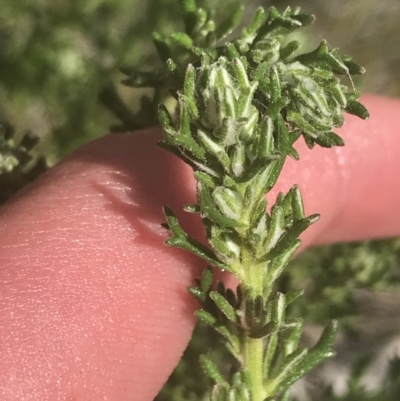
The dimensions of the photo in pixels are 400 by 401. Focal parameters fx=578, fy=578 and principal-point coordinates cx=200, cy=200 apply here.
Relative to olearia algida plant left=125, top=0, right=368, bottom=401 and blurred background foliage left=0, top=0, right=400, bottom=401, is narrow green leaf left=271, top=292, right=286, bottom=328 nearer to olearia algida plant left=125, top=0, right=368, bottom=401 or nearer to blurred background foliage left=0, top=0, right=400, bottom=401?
olearia algida plant left=125, top=0, right=368, bottom=401

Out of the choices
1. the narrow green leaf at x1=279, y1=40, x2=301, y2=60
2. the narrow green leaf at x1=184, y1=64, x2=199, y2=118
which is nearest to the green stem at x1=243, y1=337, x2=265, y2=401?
the narrow green leaf at x1=184, y1=64, x2=199, y2=118

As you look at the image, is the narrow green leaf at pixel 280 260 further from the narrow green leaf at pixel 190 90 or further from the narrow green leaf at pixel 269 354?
the narrow green leaf at pixel 190 90

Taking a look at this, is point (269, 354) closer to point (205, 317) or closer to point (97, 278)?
point (205, 317)

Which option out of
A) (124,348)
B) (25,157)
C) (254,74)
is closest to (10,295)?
(124,348)

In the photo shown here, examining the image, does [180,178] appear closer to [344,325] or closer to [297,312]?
[297,312]

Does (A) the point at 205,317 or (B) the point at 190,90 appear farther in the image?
(A) the point at 205,317

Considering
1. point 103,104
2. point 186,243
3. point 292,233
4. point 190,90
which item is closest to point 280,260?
point 292,233
